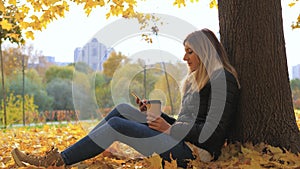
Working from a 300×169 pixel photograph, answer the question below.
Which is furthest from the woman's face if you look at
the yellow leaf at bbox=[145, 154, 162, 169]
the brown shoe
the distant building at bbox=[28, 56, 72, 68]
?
the distant building at bbox=[28, 56, 72, 68]

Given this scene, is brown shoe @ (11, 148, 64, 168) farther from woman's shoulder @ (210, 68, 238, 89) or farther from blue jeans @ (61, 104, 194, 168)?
woman's shoulder @ (210, 68, 238, 89)

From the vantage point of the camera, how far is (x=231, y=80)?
8.32 ft

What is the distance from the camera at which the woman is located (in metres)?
2.45

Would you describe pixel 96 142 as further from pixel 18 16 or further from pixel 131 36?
pixel 18 16

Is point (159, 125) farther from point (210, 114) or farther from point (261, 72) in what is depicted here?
point (261, 72)

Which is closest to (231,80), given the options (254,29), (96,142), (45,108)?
(254,29)

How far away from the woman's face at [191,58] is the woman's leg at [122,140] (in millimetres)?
495

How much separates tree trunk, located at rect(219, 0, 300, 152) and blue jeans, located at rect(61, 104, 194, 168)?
591 mm

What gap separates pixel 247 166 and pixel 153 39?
4.30 feet

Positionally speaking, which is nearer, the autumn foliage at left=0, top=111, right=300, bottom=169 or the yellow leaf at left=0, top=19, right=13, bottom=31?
the autumn foliage at left=0, top=111, right=300, bottom=169

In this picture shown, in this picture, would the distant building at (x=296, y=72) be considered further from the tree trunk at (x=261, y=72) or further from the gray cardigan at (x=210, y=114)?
the gray cardigan at (x=210, y=114)

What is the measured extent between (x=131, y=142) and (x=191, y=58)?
65cm

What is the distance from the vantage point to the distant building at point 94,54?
333 cm

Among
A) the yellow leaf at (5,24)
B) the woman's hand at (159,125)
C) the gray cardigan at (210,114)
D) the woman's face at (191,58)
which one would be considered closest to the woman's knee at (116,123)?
the woman's hand at (159,125)
